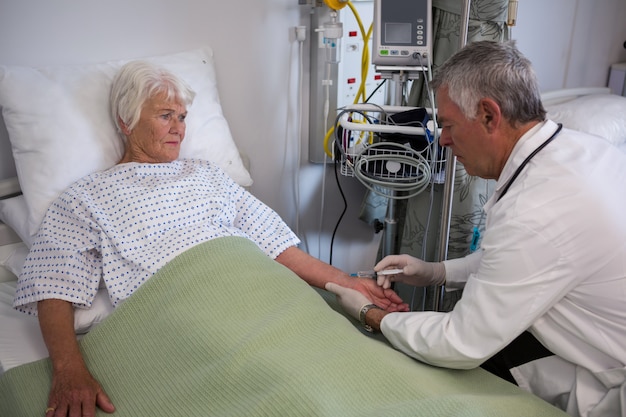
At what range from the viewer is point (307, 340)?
133cm

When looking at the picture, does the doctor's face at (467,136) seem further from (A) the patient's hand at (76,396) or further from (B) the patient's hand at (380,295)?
(A) the patient's hand at (76,396)

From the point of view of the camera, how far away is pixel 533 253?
1174mm

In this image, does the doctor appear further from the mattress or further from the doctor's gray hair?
the mattress

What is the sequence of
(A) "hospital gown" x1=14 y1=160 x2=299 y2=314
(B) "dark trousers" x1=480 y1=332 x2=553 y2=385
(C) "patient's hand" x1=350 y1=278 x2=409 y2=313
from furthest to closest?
(C) "patient's hand" x1=350 y1=278 x2=409 y2=313 → (A) "hospital gown" x1=14 y1=160 x2=299 y2=314 → (B) "dark trousers" x1=480 y1=332 x2=553 y2=385

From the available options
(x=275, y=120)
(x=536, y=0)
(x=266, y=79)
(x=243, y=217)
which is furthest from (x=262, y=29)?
(x=536, y=0)

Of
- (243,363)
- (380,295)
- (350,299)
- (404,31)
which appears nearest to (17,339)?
(243,363)

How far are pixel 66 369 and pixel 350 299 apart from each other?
2.37 ft

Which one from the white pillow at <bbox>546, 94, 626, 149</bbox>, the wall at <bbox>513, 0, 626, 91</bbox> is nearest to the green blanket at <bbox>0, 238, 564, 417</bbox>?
the white pillow at <bbox>546, 94, 626, 149</bbox>

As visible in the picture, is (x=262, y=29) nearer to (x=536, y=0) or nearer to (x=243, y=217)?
(x=243, y=217)

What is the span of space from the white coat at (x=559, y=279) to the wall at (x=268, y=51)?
127cm

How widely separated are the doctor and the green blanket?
100 mm

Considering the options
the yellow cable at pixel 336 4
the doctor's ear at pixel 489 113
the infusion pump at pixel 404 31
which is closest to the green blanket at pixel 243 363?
the doctor's ear at pixel 489 113

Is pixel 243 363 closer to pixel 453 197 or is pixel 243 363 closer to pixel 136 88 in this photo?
pixel 136 88

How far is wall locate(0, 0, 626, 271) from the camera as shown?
190cm
